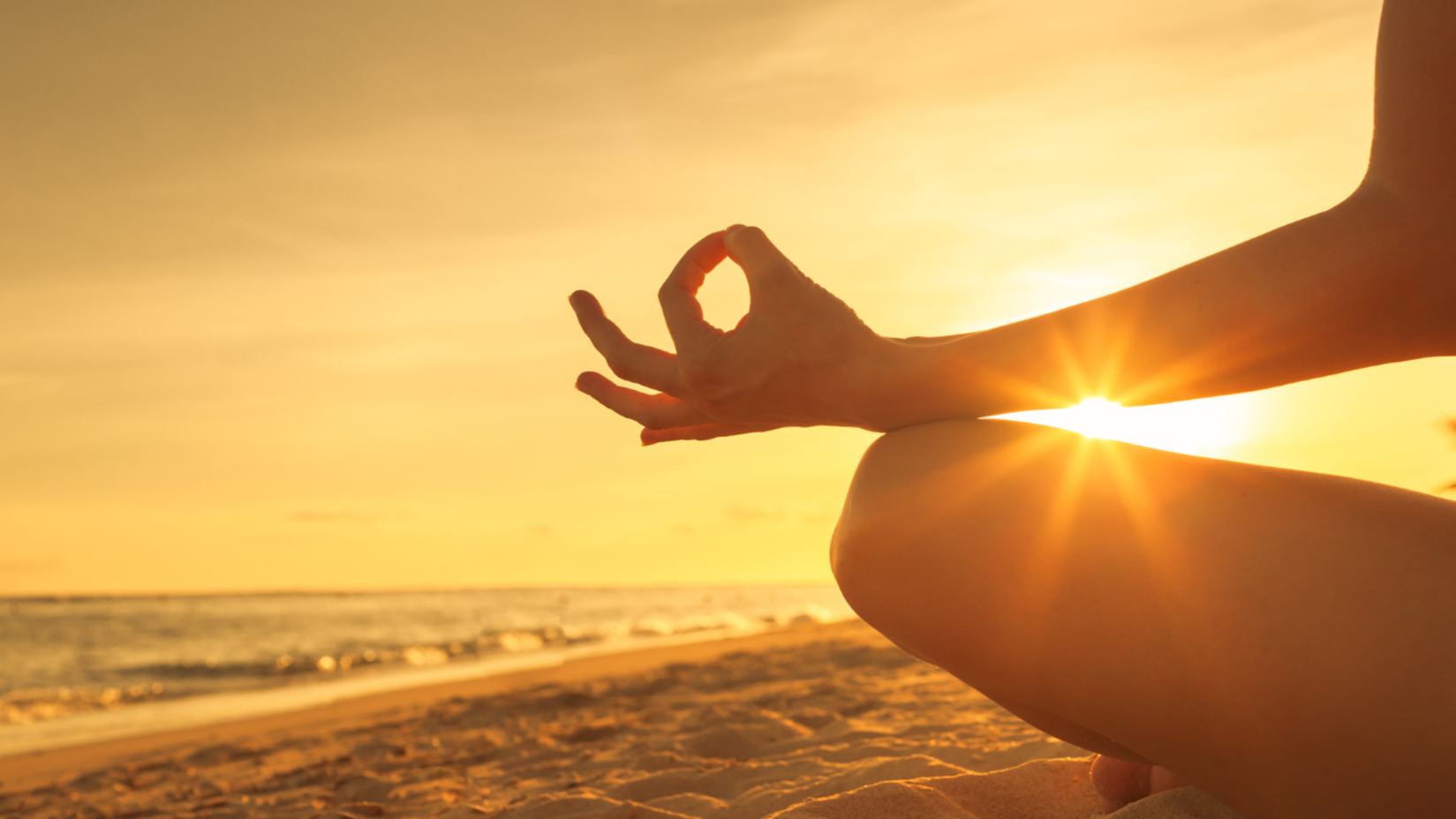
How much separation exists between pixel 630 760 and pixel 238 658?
1226 centimetres

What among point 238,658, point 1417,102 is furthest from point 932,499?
point 238,658

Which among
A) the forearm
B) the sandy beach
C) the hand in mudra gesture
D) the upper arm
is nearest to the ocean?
the sandy beach

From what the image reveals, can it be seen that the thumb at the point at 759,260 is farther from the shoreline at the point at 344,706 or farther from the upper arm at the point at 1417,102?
the shoreline at the point at 344,706

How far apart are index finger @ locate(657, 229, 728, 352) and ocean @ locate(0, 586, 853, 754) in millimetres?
7182

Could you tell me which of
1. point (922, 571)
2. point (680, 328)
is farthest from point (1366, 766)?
point (680, 328)

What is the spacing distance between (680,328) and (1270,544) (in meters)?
0.73

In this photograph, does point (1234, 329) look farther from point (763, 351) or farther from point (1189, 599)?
point (763, 351)

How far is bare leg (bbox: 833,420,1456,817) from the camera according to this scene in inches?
33.4

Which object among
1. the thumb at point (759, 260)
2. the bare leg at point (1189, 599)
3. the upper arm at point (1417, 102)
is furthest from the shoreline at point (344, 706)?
the upper arm at point (1417, 102)

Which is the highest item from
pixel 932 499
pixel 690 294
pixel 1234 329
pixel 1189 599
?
pixel 690 294

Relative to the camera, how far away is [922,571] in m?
1.05

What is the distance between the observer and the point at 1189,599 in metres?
0.91

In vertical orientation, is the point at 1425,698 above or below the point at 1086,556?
below

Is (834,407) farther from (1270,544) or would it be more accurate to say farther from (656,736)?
(656,736)
